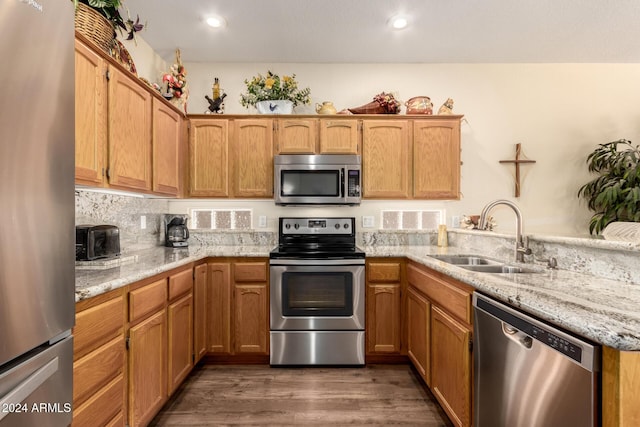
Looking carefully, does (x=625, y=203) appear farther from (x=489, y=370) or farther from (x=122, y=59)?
(x=122, y=59)

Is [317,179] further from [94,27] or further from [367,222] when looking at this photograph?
[94,27]

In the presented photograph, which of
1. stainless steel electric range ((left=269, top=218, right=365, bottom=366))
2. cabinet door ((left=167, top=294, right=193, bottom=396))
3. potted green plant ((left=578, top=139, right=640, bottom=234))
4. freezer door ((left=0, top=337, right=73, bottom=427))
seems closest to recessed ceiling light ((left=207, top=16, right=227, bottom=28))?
stainless steel electric range ((left=269, top=218, right=365, bottom=366))

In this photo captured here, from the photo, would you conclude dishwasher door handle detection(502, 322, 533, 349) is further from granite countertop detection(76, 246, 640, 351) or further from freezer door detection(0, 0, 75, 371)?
freezer door detection(0, 0, 75, 371)

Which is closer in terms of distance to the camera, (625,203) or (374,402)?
(374,402)

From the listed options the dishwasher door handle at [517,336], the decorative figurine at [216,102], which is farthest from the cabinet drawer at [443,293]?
the decorative figurine at [216,102]

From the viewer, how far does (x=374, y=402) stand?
1974mm

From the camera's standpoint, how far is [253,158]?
2.80 metres

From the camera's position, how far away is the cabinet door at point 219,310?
244 centimetres

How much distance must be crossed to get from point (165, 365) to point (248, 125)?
6.53 feet

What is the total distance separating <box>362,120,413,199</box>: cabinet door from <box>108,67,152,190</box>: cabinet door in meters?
1.76

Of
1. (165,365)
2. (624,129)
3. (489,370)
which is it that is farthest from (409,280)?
(624,129)

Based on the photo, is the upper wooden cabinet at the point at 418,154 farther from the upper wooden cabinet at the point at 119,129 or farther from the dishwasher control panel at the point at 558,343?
the dishwasher control panel at the point at 558,343

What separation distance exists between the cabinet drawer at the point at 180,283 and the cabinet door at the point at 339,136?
1.52 m

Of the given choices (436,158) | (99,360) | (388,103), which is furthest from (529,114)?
(99,360)
